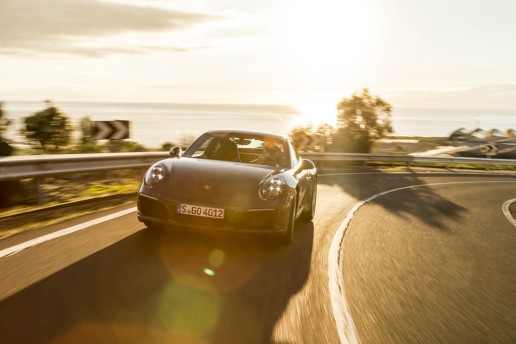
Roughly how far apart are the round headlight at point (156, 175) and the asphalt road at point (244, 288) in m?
0.69

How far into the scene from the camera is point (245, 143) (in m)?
7.43

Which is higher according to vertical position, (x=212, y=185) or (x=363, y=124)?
(x=212, y=185)

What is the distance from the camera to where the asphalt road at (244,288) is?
11.9 feet

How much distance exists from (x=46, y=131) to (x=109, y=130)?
4.77m

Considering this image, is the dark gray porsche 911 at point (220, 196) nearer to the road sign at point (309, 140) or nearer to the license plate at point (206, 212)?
the license plate at point (206, 212)

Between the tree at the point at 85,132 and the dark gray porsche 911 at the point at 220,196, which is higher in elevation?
the dark gray porsche 911 at the point at 220,196

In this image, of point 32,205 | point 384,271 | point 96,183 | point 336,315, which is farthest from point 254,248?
point 96,183

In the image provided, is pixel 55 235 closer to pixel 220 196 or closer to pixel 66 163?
pixel 220 196

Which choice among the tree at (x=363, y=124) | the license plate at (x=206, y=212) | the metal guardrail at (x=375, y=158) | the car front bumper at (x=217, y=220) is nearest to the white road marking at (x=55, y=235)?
Answer: the car front bumper at (x=217, y=220)

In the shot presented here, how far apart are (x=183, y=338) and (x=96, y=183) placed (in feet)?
29.2

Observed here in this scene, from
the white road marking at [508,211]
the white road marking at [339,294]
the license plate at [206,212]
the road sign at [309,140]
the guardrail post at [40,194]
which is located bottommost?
the road sign at [309,140]

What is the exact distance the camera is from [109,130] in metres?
12.2

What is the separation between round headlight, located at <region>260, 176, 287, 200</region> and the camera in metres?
5.93

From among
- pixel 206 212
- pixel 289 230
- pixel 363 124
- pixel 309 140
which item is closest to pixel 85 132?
pixel 309 140
